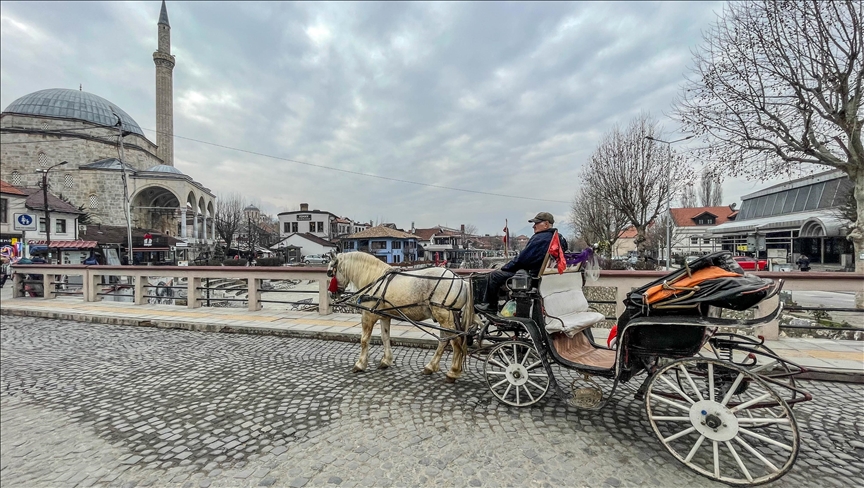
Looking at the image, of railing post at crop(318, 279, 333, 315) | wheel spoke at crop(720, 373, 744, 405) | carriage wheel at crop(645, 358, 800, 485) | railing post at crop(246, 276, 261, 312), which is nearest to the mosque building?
railing post at crop(246, 276, 261, 312)

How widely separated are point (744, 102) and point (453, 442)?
10960 mm

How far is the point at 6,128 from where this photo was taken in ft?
138

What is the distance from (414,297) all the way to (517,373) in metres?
1.59

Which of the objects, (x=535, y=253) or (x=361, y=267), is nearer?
(x=535, y=253)

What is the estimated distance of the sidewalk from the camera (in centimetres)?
488

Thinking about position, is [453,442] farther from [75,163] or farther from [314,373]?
[75,163]

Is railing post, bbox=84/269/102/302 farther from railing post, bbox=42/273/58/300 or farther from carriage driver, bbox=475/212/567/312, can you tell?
carriage driver, bbox=475/212/567/312

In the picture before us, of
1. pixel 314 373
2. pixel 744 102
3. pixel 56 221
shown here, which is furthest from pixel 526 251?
pixel 56 221

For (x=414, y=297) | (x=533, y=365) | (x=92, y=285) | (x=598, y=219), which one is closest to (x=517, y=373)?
(x=533, y=365)

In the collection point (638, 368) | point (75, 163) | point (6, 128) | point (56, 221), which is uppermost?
point (6, 128)

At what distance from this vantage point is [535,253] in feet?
11.7

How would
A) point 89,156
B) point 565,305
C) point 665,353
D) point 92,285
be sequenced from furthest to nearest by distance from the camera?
point 89,156 < point 92,285 < point 565,305 < point 665,353

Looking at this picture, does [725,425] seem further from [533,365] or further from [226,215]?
[226,215]

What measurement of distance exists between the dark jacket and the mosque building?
49175mm
